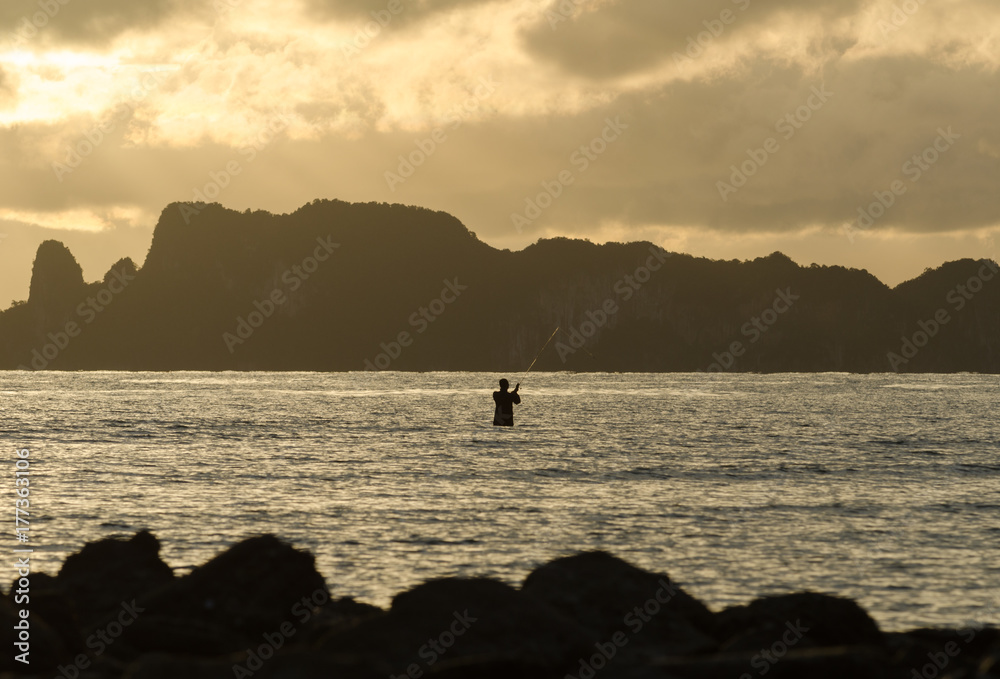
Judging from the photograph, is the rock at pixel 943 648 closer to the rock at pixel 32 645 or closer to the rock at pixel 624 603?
the rock at pixel 624 603

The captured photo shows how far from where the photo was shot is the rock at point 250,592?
35.6 ft

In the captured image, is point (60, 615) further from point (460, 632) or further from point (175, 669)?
point (460, 632)

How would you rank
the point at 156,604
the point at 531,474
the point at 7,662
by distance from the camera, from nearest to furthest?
1. the point at 7,662
2. the point at 156,604
3. the point at 531,474

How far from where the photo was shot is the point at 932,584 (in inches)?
601

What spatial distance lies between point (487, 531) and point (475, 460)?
15047mm

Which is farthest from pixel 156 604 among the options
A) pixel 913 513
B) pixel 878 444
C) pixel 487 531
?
pixel 878 444

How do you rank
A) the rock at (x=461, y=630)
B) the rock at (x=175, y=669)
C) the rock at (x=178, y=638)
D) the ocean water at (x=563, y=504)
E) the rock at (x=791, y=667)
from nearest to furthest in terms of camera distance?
the rock at (x=175, y=669)
the rock at (x=791, y=667)
the rock at (x=461, y=630)
the rock at (x=178, y=638)
the ocean water at (x=563, y=504)

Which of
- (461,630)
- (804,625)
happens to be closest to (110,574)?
(461,630)

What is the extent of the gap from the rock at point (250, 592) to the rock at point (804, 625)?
14.6 ft

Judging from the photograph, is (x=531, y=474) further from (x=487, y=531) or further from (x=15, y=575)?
(x=15, y=575)

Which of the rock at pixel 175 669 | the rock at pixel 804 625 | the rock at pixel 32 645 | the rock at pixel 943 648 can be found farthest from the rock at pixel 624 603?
the rock at pixel 32 645

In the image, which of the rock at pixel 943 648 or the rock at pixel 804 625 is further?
the rock at pixel 804 625

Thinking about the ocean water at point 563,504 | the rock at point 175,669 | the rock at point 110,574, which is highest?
the rock at point 175,669

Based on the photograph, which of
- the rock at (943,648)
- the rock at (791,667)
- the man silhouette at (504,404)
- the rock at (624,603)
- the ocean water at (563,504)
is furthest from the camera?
the man silhouette at (504,404)
